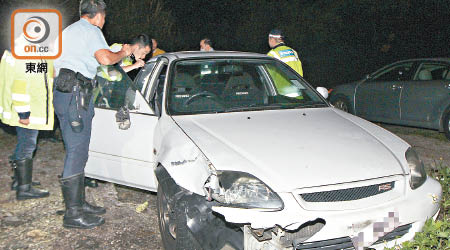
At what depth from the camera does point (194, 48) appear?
648 inches

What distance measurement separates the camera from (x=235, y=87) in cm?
430

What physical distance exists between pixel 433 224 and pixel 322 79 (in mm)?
12688

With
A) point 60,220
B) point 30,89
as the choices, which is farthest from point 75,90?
point 60,220

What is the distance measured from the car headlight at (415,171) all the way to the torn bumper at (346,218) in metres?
0.17

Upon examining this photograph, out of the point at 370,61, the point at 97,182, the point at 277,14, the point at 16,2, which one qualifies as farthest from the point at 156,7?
the point at 97,182

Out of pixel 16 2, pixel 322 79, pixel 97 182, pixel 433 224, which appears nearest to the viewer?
pixel 433 224

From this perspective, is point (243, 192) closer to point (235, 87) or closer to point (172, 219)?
point (172, 219)

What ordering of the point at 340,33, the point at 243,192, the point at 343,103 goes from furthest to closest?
the point at 340,33 → the point at 343,103 → the point at 243,192

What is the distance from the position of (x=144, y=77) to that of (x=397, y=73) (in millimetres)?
4985

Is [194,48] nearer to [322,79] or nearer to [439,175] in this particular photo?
[322,79]

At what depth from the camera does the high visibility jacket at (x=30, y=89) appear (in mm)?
4270

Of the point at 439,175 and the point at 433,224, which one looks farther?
the point at 439,175

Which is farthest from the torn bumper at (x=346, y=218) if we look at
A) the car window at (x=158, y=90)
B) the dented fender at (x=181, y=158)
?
the car window at (x=158, y=90)

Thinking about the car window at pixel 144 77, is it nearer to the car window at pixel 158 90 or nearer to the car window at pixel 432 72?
the car window at pixel 158 90
